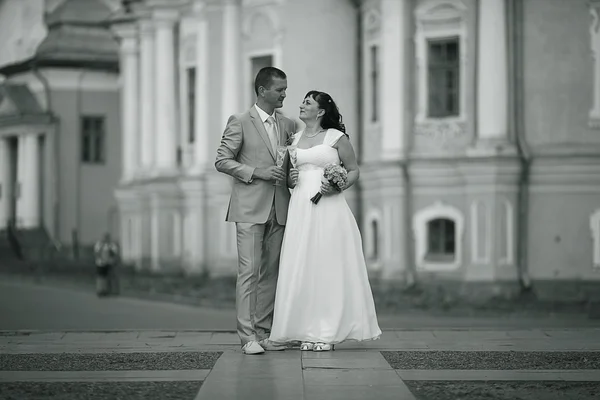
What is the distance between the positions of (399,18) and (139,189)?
1492cm

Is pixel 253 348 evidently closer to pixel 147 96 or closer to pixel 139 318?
pixel 139 318

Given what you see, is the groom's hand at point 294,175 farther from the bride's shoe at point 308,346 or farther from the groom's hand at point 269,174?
the bride's shoe at point 308,346

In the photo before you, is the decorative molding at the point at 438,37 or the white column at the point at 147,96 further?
the white column at the point at 147,96

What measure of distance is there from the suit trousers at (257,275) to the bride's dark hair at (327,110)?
3.03ft

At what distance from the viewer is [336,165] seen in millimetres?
12703

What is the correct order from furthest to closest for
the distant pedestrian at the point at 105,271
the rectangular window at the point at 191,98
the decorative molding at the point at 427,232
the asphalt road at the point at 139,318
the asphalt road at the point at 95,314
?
1. the rectangular window at the point at 191,98
2. the distant pedestrian at the point at 105,271
3. the decorative molding at the point at 427,232
4. the asphalt road at the point at 95,314
5. the asphalt road at the point at 139,318

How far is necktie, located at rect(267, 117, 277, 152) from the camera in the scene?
506 inches

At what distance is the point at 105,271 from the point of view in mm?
30250

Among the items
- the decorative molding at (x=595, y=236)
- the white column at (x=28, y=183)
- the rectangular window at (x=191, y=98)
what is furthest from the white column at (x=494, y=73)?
the white column at (x=28, y=183)

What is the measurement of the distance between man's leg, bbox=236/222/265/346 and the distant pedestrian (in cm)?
1768

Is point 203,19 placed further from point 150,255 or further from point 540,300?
point 540,300

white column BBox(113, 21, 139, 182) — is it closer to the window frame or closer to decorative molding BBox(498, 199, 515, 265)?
the window frame

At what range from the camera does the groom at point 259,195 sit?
12.5 metres

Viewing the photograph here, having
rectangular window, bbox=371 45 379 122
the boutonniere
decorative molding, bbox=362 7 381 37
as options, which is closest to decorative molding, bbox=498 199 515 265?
rectangular window, bbox=371 45 379 122
